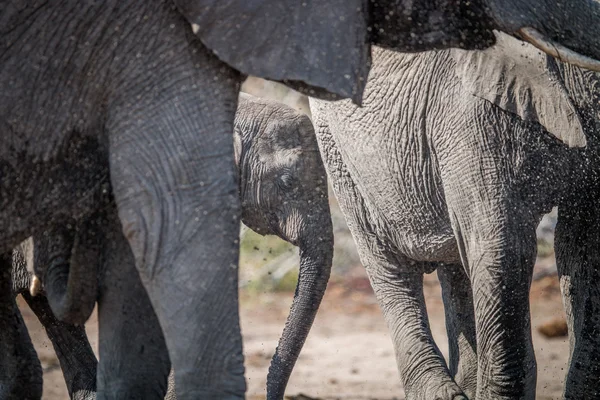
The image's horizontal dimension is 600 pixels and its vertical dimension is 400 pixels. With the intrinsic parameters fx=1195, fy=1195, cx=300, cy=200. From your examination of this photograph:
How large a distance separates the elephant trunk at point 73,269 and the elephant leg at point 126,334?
0.04m

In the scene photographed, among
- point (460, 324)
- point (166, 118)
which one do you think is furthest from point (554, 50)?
point (460, 324)

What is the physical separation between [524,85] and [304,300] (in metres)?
1.46

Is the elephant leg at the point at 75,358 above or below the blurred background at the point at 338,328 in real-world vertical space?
below

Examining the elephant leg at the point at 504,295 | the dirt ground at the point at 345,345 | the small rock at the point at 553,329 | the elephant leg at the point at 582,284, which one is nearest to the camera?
the elephant leg at the point at 504,295

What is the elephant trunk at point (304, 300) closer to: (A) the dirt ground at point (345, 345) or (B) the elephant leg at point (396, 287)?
(B) the elephant leg at point (396, 287)

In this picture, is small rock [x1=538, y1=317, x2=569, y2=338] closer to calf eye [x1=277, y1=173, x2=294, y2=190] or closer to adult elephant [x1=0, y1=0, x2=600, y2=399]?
calf eye [x1=277, y1=173, x2=294, y2=190]

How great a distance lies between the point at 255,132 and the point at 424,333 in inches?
48.9

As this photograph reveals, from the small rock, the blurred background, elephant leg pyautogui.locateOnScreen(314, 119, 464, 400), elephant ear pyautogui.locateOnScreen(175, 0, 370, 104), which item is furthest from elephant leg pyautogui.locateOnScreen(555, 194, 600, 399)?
the small rock

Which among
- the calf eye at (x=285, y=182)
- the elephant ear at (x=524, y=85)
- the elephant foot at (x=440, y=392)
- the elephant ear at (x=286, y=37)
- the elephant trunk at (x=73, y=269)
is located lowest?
the elephant foot at (x=440, y=392)

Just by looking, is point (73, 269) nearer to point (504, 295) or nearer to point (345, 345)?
point (504, 295)

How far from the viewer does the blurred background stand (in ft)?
19.9

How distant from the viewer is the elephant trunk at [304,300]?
4.66 meters

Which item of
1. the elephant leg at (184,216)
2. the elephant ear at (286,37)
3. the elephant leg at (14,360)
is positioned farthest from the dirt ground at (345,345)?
the elephant ear at (286,37)

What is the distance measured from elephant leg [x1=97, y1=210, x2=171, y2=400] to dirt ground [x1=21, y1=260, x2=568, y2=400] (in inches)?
80.0
